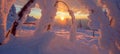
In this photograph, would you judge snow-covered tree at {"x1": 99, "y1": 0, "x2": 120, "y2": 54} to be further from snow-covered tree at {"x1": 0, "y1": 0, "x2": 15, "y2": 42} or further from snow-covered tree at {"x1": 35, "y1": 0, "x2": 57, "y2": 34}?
snow-covered tree at {"x1": 0, "y1": 0, "x2": 15, "y2": 42}

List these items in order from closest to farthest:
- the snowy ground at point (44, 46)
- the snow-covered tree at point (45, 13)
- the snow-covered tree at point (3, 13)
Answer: the snowy ground at point (44, 46) < the snow-covered tree at point (3, 13) < the snow-covered tree at point (45, 13)

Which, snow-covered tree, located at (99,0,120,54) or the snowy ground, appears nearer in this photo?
snow-covered tree, located at (99,0,120,54)

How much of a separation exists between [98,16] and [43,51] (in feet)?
5.42

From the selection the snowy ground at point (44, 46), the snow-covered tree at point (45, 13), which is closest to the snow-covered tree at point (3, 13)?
the snowy ground at point (44, 46)

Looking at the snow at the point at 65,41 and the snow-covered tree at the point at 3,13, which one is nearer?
the snow at the point at 65,41

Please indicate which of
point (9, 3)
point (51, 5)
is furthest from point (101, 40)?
point (9, 3)

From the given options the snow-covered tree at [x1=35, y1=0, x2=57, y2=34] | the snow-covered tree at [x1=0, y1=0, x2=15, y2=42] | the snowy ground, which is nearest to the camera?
the snowy ground

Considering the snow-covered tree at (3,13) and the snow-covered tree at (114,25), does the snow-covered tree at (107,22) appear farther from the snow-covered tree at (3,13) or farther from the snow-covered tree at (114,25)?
the snow-covered tree at (3,13)

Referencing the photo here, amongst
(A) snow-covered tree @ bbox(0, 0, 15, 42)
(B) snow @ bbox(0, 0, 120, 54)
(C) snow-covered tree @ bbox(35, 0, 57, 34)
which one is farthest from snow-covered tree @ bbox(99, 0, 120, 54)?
(A) snow-covered tree @ bbox(0, 0, 15, 42)

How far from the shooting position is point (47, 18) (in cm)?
708

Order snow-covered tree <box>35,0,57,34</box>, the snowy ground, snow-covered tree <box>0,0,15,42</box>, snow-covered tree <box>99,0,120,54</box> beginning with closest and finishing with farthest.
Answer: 1. snow-covered tree <box>99,0,120,54</box>
2. the snowy ground
3. snow-covered tree <box>0,0,15,42</box>
4. snow-covered tree <box>35,0,57,34</box>

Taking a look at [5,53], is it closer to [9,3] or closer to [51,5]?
[9,3]

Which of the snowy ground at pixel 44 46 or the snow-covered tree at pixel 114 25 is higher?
the snow-covered tree at pixel 114 25

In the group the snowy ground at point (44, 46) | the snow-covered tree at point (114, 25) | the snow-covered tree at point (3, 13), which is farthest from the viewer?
the snow-covered tree at point (3, 13)
